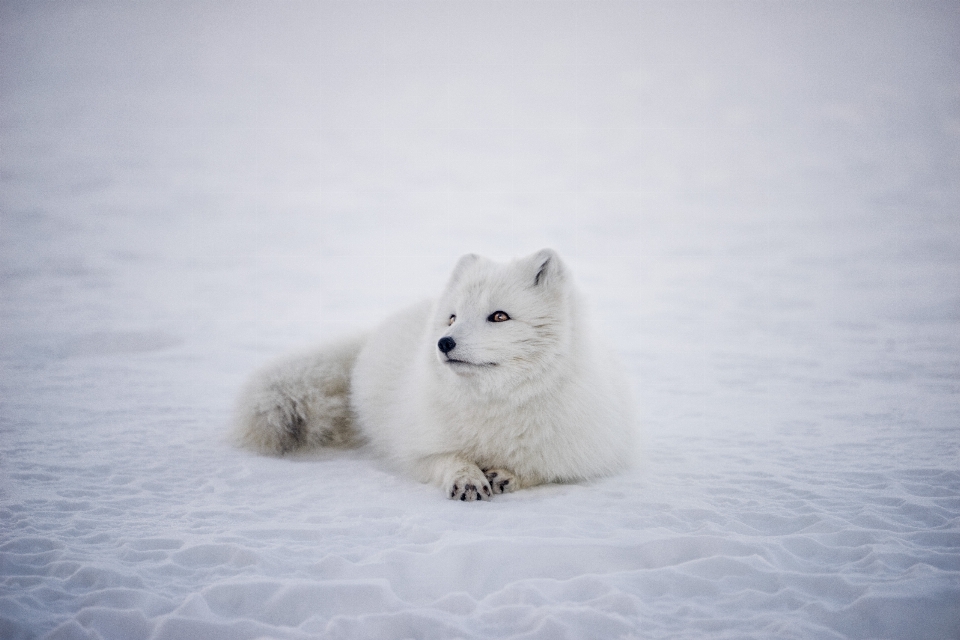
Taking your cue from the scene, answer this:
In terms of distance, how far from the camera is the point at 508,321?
9.43ft

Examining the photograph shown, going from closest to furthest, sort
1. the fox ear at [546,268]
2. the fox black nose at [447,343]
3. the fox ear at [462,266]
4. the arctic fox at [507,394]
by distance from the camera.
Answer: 1. the fox black nose at [447,343]
2. the arctic fox at [507,394]
3. the fox ear at [546,268]
4. the fox ear at [462,266]

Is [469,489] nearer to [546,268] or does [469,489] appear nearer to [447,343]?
[447,343]

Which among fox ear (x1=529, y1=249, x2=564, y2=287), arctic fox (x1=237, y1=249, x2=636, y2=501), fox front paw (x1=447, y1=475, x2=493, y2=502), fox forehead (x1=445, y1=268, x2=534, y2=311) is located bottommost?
fox front paw (x1=447, y1=475, x2=493, y2=502)

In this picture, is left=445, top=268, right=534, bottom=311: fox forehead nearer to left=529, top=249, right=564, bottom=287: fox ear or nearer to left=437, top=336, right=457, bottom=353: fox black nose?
left=529, top=249, right=564, bottom=287: fox ear

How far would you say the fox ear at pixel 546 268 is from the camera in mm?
3014

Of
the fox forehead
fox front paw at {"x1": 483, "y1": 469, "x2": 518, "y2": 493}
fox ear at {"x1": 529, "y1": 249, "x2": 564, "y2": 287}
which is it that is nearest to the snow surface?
fox front paw at {"x1": 483, "y1": 469, "x2": 518, "y2": 493}

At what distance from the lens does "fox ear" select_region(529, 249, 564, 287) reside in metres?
3.01

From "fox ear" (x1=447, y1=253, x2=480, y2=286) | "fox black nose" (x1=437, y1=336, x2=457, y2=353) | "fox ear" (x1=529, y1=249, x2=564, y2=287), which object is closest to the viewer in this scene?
"fox black nose" (x1=437, y1=336, x2=457, y2=353)

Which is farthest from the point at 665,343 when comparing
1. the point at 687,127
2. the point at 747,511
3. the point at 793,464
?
the point at 687,127

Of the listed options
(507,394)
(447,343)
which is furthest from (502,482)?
(447,343)

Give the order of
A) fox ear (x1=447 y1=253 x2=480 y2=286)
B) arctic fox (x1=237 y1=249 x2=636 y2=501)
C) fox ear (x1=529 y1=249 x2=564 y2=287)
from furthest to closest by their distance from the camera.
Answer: fox ear (x1=447 y1=253 x2=480 y2=286) < fox ear (x1=529 y1=249 x2=564 y2=287) < arctic fox (x1=237 y1=249 x2=636 y2=501)

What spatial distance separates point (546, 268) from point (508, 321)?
0.39 metres

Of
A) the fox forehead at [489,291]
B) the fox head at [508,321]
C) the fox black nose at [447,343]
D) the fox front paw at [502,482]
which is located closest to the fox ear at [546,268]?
the fox head at [508,321]

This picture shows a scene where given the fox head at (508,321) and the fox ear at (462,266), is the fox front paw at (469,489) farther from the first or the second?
the fox ear at (462,266)
